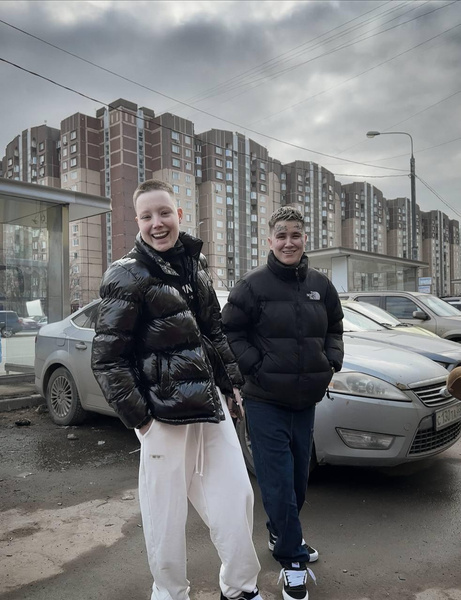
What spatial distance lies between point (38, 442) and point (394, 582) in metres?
4.11

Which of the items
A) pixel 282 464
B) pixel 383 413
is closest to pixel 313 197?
pixel 383 413

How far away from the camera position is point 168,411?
1.93m

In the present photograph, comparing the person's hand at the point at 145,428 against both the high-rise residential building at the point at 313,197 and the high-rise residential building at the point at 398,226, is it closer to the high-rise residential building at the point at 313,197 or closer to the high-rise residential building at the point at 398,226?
the high-rise residential building at the point at 313,197

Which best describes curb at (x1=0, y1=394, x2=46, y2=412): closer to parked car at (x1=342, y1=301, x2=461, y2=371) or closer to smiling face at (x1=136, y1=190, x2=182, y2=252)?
parked car at (x1=342, y1=301, x2=461, y2=371)

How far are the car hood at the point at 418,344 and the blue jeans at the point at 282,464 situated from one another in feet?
8.07

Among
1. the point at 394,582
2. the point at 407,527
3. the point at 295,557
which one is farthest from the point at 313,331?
the point at 407,527

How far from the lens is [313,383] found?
101 inches

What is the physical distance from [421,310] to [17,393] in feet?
25.0

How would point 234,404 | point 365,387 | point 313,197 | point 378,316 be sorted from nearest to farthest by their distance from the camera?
point 234,404 < point 365,387 < point 378,316 < point 313,197

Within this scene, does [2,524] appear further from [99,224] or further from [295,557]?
[99,224]

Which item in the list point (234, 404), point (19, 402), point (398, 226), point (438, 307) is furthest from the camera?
point (398, 226)

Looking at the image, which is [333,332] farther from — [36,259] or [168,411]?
[36,259]

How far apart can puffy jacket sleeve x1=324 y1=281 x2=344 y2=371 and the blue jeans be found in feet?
1.03

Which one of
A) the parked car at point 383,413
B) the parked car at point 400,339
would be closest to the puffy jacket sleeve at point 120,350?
the parked car at point 383,413
